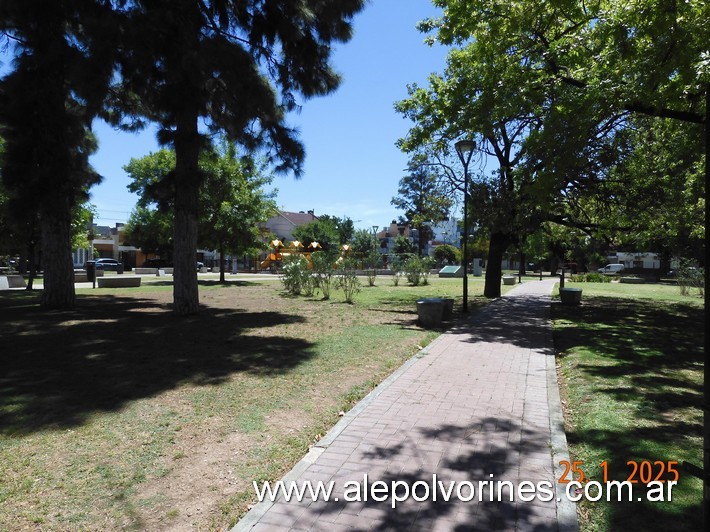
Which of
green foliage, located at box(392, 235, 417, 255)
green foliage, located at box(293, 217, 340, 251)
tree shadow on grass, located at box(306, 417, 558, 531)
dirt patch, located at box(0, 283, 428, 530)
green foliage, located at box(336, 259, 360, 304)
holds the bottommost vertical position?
tree shadow on grass, located at box(306, 417, 558, 531)

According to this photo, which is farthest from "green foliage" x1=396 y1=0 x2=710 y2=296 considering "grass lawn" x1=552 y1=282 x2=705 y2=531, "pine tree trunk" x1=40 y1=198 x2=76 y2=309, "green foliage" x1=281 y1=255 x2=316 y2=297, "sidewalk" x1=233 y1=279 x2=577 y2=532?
"pine tree trunk" x1=40 y1=198 x2=76 y2=309

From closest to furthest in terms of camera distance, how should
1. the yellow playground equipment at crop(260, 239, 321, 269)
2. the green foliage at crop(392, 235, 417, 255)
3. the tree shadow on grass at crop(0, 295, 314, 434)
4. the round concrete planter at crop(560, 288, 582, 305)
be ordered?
1. the tree shadow on grass at crop(0, 295, 314, 434)
2. the round concrete planter at crop(560, 288, 582, 305)
3. the yellow playground equipment at crop(260, 239, 321, 269)
4. the green foliage at crop(392, 235, 417, 255)

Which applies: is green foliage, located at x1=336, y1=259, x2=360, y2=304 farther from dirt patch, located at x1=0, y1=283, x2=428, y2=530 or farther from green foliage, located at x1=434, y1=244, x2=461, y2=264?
green foliage, located at x1=434, y1=244, x2=461, y2=264

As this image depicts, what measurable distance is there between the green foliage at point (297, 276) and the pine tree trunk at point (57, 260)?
26.5ft

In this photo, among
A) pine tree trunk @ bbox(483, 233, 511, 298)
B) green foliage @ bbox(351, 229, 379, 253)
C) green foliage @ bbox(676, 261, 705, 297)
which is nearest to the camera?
pine tree trunk @ bbox(483, 233, 511, 298)

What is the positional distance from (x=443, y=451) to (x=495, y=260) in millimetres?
17739

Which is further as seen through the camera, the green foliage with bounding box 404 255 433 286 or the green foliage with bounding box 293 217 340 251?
the green foliage with bounding box 293 217 340 251

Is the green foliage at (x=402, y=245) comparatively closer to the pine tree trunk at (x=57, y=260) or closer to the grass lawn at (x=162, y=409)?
the pine tree trunk at (x=57, y=260)

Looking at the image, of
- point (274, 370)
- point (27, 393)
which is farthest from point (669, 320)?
point (27, 393)

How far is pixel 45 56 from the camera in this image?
10.9 metres

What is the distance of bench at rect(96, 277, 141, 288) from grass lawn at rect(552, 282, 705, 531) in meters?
21.1

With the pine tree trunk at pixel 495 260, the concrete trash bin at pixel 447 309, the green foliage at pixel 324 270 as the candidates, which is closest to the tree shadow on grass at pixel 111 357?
the concrete trash bin at pixel 447 309

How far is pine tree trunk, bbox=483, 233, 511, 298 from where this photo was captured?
19.9 m

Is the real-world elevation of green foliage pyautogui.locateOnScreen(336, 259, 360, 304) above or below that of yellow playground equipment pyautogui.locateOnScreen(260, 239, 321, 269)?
below
